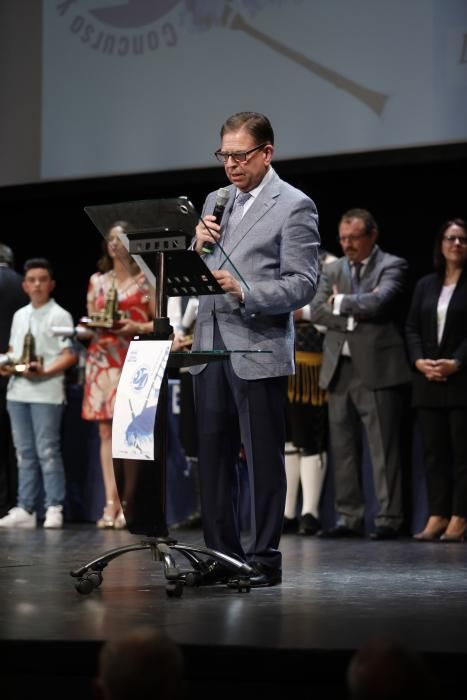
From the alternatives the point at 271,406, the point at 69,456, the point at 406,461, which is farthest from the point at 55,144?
the point at 271,406

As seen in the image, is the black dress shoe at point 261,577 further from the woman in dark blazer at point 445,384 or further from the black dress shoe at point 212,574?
the woman in dark blazer at point 445,384

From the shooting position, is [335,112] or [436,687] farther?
[335,112]

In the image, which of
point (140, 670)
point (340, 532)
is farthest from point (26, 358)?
point (140, 670)

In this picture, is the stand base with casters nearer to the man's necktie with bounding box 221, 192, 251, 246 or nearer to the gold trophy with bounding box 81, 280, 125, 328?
the man's necktie with bounding box 221, 192, 251, 246

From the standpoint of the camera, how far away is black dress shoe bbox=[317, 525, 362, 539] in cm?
540

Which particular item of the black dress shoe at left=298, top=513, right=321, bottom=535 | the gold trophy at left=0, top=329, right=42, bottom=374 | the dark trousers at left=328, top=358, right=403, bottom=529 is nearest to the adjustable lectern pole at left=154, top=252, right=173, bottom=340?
the dark trousers at left=328, top=358, right=403, bottom=529

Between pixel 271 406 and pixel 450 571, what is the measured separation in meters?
1.10

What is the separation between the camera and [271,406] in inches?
130

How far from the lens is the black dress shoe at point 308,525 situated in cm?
557

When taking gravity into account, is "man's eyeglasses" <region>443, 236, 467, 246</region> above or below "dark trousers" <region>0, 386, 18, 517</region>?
above

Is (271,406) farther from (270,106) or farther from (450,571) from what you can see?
(270,106)

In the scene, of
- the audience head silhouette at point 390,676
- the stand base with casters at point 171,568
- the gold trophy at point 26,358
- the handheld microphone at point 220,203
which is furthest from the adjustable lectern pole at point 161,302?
the gold trophy at point 26,358

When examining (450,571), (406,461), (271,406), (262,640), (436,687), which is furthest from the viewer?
(406,461)

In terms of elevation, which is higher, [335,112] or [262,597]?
[335,112]
